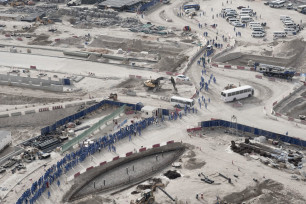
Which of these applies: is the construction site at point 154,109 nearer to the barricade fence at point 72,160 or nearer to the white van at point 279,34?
the barricade fence at point 72,160

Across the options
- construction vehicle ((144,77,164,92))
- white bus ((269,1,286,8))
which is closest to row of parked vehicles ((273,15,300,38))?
white bus ((269,1,286,8))

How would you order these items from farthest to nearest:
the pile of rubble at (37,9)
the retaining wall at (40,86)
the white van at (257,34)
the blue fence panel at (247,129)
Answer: the pile of rubble at (37,9) → the white van at (257,34) → the retaining wall at (40,86) → the blue fence panel at (247,129)

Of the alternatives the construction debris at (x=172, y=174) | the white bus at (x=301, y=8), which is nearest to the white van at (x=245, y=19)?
the white bus at (x=301, y=8)

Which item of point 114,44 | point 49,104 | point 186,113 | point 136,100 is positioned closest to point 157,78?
point 136,100

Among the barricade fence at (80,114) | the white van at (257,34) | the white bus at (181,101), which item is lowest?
the barricade fence at (80,114)

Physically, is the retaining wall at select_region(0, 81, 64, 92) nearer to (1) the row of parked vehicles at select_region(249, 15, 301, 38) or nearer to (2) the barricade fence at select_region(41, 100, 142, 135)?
(2) the barricade fence at select_region(41, 100, 142, 135)

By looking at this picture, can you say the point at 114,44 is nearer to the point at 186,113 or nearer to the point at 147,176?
the point at 186,113

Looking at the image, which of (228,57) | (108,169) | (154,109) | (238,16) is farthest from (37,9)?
(108,169)
